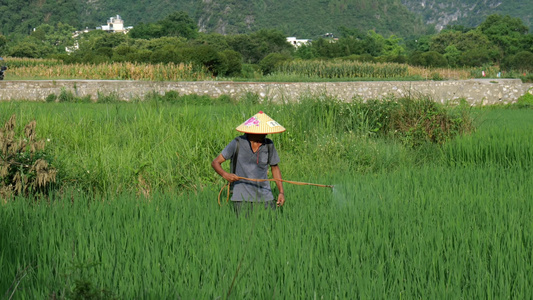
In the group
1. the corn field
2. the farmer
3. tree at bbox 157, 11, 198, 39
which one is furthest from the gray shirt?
tree at bbox 157, 11, 198, 39

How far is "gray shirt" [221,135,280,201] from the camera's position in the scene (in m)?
4.75

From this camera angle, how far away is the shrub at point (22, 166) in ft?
17.8

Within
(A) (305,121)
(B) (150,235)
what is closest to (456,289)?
(B) (150,235)

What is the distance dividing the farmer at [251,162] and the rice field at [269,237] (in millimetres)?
181

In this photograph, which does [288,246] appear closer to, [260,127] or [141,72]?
[260,127]

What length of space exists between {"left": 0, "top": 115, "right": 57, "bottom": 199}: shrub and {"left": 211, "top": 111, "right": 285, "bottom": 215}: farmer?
1.80 meters

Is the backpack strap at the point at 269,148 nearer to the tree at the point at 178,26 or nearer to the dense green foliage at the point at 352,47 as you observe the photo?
the dense green foliage at the point at 352,47

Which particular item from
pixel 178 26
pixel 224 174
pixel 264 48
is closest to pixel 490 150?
pixel 224 174

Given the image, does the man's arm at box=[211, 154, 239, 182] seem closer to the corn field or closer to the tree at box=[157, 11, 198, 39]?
the corn field

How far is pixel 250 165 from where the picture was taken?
4773 mm

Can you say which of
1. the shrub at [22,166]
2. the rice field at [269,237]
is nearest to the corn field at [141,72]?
the rice field at [269,237]

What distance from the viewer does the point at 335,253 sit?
12.0 feet

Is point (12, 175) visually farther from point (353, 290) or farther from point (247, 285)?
point (353, 290)

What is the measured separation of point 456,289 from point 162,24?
9573 cm
